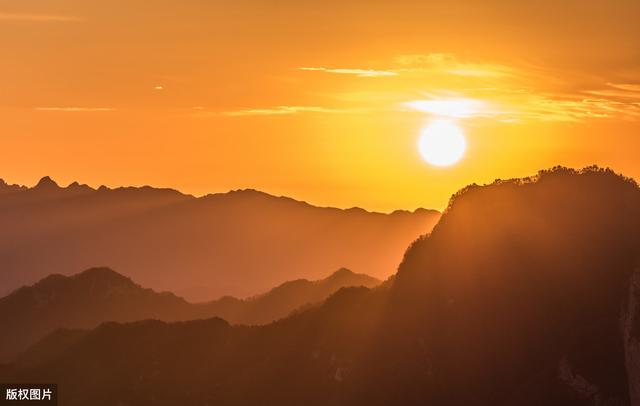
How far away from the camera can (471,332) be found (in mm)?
Result: 145500

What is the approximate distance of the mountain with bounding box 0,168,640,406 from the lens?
128 m

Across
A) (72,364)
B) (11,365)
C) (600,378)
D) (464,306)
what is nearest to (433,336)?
(464,306)

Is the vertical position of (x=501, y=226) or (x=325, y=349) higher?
(x=501, y=226)

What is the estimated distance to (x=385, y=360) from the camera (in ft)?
494

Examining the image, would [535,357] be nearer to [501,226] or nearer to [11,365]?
[501,226]

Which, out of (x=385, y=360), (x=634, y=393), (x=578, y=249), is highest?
(x=578, y=249)

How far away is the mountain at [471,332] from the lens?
420 ft

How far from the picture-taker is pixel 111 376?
581ft

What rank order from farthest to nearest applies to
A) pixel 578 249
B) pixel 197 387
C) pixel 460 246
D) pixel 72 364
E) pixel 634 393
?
pixel 72 364, pixel 197 387, pixel 460 246, pixel 578 249, pixel 634 393

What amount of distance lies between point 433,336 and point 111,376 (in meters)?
56.1

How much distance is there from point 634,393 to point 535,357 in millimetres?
19561

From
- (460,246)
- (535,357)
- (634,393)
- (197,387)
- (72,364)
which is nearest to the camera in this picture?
(634,393)

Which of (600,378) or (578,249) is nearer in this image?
(600,378)

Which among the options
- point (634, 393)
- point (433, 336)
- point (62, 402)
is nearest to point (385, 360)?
point (433, 336)
